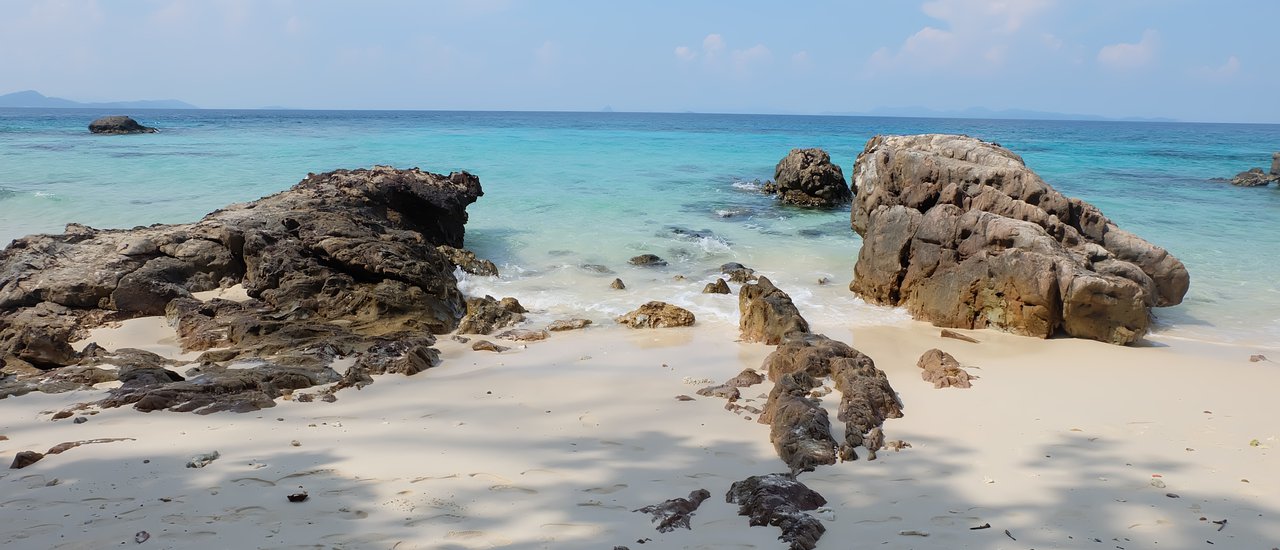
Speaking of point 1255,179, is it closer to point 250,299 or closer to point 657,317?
point 657,317

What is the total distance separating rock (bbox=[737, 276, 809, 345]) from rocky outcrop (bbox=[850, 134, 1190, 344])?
2051 mm

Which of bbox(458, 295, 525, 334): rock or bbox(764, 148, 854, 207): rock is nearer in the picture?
bbox(458, 295, 525, 334): rock

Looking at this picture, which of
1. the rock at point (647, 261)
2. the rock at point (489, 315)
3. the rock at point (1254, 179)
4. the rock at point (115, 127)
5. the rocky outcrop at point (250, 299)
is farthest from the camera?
the rock at point (115, 127)

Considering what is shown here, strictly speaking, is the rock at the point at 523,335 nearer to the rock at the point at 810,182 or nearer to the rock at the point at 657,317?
the rock at the point at 657,317

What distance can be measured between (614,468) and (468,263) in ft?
22.6

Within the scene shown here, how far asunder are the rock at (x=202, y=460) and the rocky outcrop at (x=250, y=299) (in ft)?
3.00

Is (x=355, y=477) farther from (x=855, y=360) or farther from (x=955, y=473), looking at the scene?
(x=855, y=360)

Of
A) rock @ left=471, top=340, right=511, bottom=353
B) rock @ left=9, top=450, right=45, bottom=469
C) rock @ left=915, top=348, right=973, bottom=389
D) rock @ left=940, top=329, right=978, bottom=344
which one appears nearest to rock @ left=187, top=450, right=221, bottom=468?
rock @ left=9, top=450, right=45, bottom=469

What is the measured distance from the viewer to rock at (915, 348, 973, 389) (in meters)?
5.61

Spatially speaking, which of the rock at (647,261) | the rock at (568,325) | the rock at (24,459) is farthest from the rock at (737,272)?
the rock at (24,459)

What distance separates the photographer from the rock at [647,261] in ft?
36.1

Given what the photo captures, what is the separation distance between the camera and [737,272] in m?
10.2

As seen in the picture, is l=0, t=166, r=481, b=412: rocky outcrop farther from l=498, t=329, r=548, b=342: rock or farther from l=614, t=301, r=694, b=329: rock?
l=614, t=301, r=694, b=329: rock

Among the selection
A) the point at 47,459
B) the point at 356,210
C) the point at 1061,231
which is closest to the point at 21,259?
the point at 356,210
